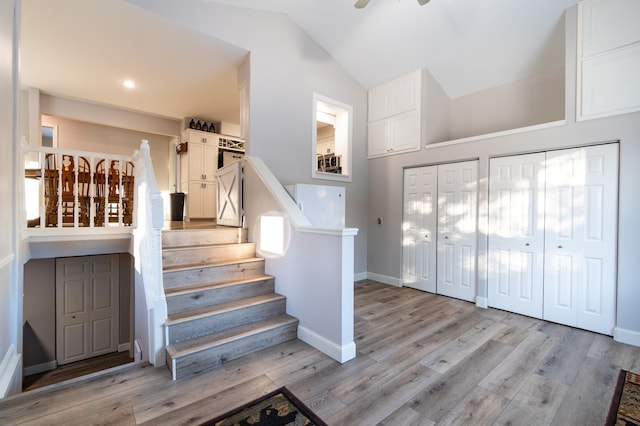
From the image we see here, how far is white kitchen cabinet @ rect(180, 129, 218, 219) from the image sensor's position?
6281 mm

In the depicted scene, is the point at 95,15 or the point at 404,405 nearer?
the point at 404,405

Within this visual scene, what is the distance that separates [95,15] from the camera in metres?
3.24

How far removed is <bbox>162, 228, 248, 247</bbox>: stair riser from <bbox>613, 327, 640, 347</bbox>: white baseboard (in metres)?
4.15

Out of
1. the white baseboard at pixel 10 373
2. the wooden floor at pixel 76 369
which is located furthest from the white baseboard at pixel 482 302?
the wooden floor at pixel 76 369

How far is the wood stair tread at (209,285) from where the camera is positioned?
8.46 ft

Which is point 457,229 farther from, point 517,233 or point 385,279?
point 385,279

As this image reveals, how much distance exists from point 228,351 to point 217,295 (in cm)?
57

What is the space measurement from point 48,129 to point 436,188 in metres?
7.98

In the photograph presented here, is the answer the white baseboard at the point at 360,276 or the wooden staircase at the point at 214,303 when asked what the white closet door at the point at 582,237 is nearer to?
the white baseboard at the point at 360,276

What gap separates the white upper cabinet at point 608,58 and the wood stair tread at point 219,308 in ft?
12.8

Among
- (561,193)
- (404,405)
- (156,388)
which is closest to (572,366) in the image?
(404,405)

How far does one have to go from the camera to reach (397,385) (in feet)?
6.88

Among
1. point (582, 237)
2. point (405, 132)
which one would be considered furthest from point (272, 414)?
point (405, 132)

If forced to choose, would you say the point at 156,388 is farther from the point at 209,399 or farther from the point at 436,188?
the point at 436,188
